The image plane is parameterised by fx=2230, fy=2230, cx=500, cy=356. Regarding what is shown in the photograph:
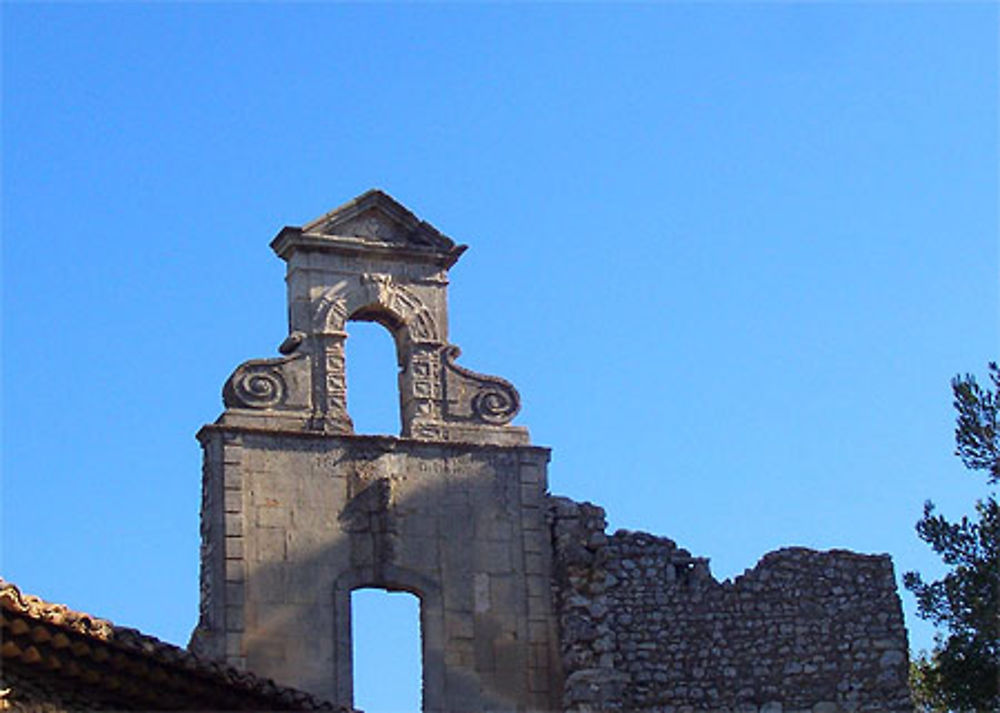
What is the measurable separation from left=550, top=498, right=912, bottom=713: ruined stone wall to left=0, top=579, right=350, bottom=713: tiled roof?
16.4ft

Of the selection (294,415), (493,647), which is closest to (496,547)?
(493,647)

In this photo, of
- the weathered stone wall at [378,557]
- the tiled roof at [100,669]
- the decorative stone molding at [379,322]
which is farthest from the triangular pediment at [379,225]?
the tiled roof at [100,669]

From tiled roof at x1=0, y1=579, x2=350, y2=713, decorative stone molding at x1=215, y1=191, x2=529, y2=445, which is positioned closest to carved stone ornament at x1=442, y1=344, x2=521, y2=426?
decorative stone molding at x1=215, y1=191, x2=529, y2=445

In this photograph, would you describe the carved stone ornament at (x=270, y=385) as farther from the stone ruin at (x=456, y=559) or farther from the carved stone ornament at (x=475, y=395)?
the carved stone ornament at (x=475, y=395)

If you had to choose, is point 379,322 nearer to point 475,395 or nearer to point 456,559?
point 475,395

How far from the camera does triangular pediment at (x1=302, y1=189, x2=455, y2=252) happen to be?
22562mm

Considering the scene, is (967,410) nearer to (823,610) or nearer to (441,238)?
(823,610)

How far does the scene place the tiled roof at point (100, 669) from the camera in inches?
623

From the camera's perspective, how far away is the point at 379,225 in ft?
74.8

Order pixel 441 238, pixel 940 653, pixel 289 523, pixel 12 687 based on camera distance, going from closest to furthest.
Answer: pixel 12 687 < pixel 289 523 < pixel 441 238 < pixel 940 653

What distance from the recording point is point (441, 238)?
23.0m

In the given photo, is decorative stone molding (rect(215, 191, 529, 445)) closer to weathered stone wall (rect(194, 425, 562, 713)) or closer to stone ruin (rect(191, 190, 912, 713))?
stone ruin (rect(191, 190, 912, 713))

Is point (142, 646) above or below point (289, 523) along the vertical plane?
below

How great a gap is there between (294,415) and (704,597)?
4.46m
